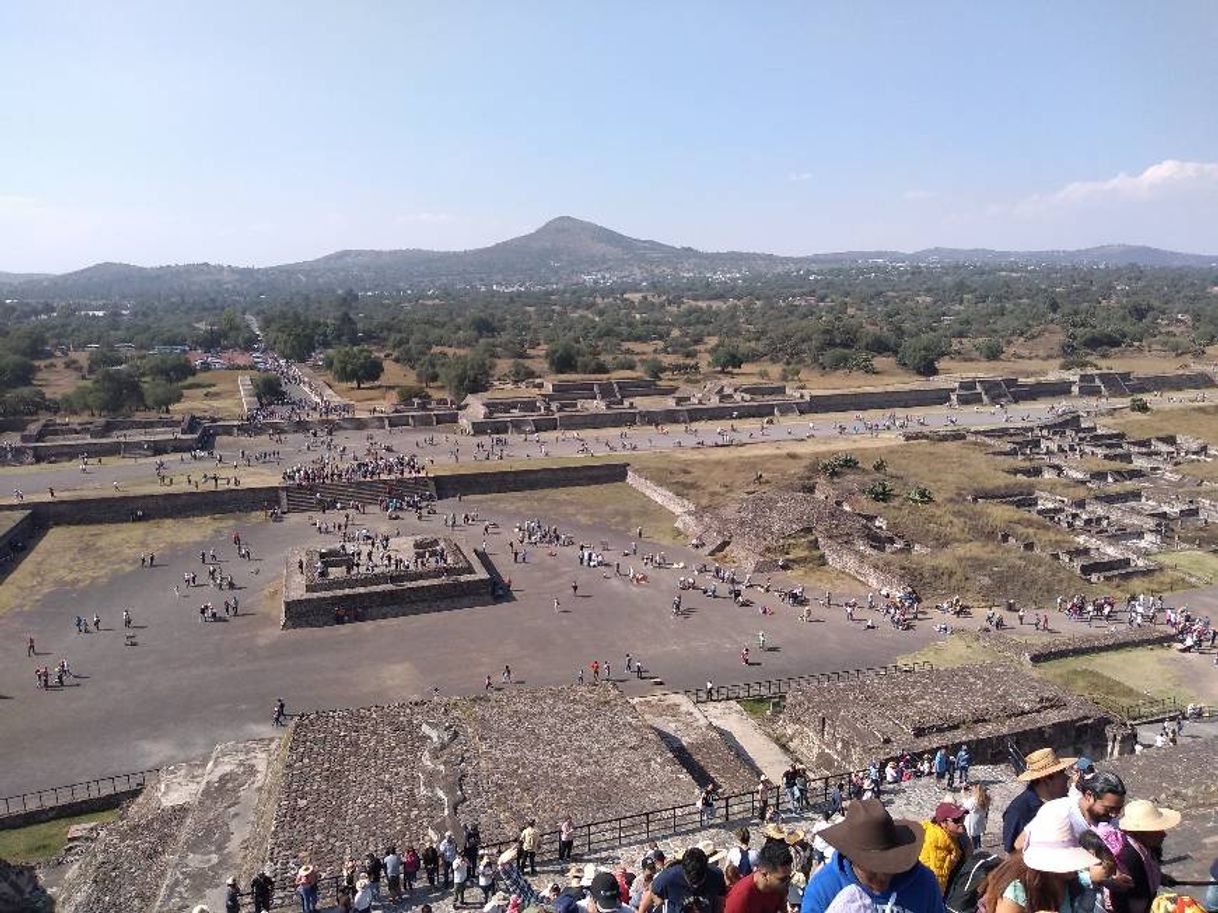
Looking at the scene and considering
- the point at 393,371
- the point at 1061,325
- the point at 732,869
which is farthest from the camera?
the point at 1061,325

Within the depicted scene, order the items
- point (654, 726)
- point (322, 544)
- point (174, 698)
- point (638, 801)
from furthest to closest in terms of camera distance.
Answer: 1. point (322, 544)
2. point (174, 698)
3. point (654, 726)
4. point (638, 801)

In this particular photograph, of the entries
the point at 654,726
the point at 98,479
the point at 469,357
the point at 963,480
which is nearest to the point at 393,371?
the point at 469,357

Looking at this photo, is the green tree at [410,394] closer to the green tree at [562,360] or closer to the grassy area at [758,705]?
the green tree at [562,360]

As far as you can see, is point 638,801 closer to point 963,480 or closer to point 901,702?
point 901,702

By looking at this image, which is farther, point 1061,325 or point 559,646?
point 1061,325

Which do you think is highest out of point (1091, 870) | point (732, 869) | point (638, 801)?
point (1091, 870)

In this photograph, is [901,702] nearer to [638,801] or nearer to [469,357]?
[638,801]

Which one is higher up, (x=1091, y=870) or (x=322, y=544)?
(x=1091, y=870)

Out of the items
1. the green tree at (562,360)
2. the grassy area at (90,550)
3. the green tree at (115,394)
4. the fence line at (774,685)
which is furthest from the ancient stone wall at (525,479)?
the green tree at (115,394)
